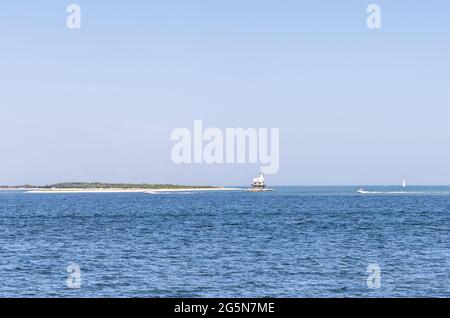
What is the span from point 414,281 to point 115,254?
28.0m

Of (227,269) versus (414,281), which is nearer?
(414,281)

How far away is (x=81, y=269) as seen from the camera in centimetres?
4434

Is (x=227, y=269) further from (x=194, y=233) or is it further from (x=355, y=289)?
(x=194, y=233)

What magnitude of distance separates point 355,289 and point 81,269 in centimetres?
2106

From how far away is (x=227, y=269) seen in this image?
43.9 meters

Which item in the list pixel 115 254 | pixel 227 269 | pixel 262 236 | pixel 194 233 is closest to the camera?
pixel 227 269

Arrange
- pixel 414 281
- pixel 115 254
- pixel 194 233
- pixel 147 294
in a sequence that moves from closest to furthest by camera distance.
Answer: pixel 147 294 < pixel 414 281 < pixel 115 254 < pixel 194 233

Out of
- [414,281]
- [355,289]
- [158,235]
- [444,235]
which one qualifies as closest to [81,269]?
[355,289]

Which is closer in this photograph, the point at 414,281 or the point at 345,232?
the point at 414,281

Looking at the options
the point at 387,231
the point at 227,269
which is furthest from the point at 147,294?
the point at 387,231
